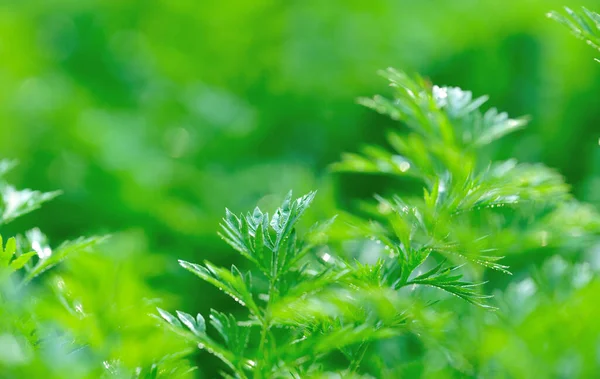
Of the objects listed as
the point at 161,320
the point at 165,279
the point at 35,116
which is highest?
the point at 161,320

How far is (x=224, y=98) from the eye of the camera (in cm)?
145

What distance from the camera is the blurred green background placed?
3.50ft

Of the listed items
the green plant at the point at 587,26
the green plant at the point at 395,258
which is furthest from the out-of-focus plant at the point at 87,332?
the green plant at the point at 587,26

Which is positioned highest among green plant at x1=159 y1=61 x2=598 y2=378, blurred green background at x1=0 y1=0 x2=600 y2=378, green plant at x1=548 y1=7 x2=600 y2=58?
green plant at x1=548 y1=7 x2=600 y2=58

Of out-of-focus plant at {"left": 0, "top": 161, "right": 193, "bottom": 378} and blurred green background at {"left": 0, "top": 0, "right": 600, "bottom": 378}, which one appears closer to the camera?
out-of-focus plant at {"left": 0, "top": 161, "right": 193, "bottom": 378}

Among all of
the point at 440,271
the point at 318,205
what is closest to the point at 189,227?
the point at 318,205

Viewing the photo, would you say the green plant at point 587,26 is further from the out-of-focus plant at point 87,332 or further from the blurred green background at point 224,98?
the blurred green background at point 224,98

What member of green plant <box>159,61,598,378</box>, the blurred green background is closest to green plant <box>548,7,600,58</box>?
green plant <box>159,61,598,378</box>

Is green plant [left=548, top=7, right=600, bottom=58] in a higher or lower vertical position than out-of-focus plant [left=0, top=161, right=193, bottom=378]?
higher

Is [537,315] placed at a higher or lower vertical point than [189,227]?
higher

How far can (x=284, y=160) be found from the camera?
4.09ft

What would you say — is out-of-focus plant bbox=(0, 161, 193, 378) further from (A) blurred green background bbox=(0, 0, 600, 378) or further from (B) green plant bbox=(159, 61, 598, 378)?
(A) blurred green background bbox=(0, 0, 600, 378)

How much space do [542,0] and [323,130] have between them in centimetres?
52

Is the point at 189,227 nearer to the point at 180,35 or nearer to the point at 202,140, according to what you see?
the point at 202,140
